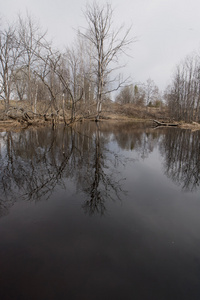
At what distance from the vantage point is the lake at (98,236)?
1.40m

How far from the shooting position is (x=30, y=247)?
70.4 inches

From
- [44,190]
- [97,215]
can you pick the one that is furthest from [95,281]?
[44,190]

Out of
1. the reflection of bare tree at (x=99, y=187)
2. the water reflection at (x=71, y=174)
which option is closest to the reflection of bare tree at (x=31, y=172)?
the water reflection at (x=71, y=174)

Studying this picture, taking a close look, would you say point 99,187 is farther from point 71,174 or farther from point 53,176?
point 53,176

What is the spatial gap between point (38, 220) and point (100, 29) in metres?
21.3

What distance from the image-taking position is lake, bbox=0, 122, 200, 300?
1.40m

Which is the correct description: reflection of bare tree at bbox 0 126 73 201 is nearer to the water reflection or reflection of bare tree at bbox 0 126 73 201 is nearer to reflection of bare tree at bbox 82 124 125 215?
the water reflection

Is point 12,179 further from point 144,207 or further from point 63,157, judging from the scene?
point 144,207

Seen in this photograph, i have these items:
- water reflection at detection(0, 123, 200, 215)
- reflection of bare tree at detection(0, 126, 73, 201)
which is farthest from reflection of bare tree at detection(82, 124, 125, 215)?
reflection of bare tree at detection(0, 126, 73, 201)

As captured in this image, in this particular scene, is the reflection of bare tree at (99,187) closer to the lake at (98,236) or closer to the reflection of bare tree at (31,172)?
the lake at (98,236)

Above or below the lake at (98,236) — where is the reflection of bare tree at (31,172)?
above

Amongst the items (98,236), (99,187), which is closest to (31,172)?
(99,187)

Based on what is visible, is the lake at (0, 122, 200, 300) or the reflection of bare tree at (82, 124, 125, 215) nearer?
the lake at (0, 122, 200, 300)

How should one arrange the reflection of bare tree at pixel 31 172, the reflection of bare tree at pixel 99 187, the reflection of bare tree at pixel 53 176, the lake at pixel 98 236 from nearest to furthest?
the lake at pixel 98 236 → the reflection of bare tree at pixel 99 187 → the reflection of bare tree at pixel 53 176 → the reflection of bare tree at pixel 31 172
